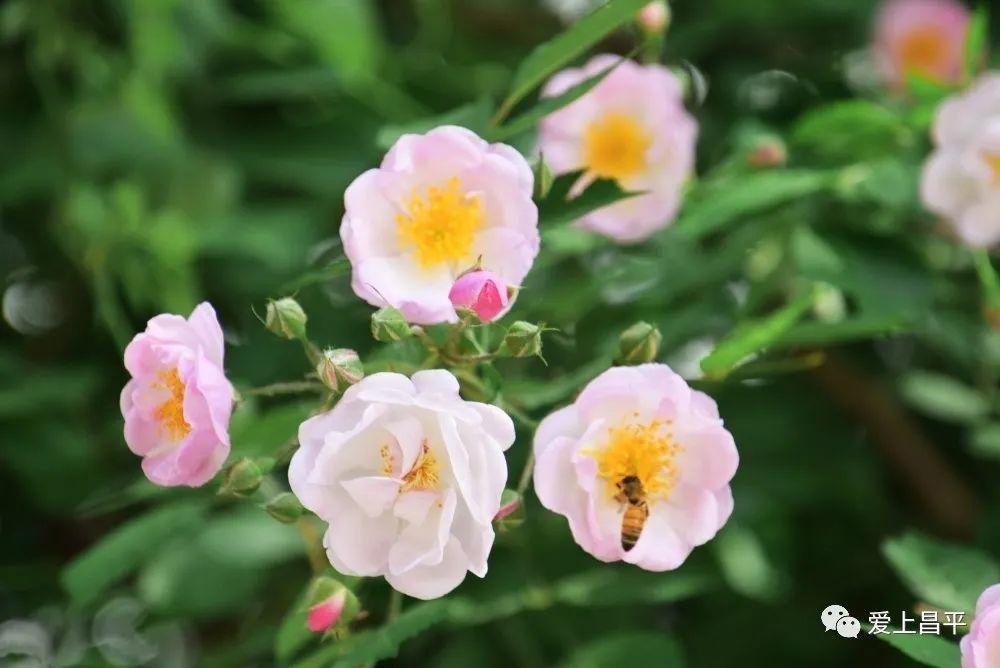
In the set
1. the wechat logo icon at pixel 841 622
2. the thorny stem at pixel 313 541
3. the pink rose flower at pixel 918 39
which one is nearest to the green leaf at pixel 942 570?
the wechat logo icon at pixel 841 622

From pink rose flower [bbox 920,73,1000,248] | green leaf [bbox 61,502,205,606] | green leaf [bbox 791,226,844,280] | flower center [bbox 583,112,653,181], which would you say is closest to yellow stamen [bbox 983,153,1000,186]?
pink rose flower [bbox 920,73,1000,248]

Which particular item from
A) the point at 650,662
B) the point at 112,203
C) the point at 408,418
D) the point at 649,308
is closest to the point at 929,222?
the point at 649,308

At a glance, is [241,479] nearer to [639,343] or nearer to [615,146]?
[639,343]

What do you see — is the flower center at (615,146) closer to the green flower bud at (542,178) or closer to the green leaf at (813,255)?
the green leaf at (813,255)

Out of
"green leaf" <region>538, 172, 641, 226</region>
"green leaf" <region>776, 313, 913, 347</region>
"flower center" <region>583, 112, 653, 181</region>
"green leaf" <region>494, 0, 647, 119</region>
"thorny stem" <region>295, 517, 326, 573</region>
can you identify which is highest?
"green leaf" <region>494, 0, 647, 119</region>

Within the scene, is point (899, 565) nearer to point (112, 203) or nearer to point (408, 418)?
point (408, 418)

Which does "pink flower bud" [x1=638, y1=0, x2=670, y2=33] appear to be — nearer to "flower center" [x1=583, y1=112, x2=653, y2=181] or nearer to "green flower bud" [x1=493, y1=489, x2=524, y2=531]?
"flower center" [x1=583, y1=112, x2=653, y2=181]

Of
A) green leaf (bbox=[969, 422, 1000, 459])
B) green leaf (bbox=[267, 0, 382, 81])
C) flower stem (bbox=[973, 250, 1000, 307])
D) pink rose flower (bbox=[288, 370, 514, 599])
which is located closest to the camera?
pink rose flower (bbox=[288, 370, 514, 599])

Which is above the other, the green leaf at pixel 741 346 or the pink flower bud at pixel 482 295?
the pink flower bud at pixel 482 295
